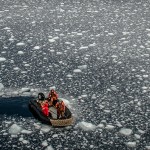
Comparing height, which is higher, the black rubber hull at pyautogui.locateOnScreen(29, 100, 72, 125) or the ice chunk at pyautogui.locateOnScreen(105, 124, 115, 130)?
the black rubber hull at pyautogui.locateOnScreen(29, 100, 72, 125)

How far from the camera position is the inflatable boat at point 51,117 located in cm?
369

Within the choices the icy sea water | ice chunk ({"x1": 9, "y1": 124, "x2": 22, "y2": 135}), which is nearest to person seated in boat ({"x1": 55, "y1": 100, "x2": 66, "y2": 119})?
the icy sea water

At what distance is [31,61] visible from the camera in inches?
218

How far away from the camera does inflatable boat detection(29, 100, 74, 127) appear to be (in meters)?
3.69

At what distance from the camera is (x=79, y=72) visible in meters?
5.22

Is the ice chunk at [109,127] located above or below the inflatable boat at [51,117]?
below

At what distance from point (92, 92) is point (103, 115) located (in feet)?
1.98

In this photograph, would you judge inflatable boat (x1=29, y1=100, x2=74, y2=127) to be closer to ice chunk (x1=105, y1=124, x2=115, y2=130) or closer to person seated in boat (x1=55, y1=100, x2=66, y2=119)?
person seated in boat (x1=55, y1=100, x2=66, y2=119)

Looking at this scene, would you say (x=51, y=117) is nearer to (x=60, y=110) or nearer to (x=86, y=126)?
(x=60, y=110)

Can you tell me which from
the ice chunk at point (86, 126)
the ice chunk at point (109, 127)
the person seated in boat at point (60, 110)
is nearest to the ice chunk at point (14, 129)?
the person seated in boat at point (60, 110)

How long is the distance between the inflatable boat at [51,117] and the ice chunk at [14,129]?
0.88ft

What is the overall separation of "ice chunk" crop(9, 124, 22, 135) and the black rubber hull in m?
0.26

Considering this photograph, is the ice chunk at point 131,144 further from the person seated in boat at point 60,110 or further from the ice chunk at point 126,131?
the person seated in boat at point 60,110

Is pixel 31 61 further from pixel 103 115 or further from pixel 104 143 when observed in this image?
pixel 104 143
